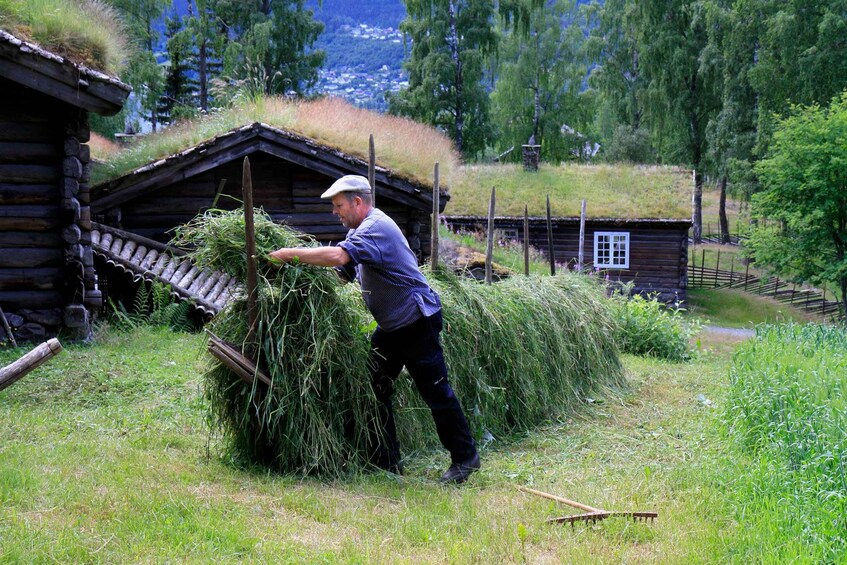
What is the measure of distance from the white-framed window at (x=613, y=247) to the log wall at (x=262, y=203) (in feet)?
52.4

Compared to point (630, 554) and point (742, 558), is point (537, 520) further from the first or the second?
point (742, 558)

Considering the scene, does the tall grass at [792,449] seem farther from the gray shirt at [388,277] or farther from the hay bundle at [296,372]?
the hay bundle at [296,372]

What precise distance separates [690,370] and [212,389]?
26.6 ft

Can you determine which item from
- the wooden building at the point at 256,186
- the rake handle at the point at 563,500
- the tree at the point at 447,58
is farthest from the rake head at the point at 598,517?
the tree at the point at 447,58

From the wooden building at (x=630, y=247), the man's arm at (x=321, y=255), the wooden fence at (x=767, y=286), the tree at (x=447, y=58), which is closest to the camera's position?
the man's arm at (x=321, y=255)

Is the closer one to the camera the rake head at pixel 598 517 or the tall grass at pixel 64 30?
the rake head at pixel 598 517

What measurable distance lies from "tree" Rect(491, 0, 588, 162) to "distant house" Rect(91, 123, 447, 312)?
92.8 ft

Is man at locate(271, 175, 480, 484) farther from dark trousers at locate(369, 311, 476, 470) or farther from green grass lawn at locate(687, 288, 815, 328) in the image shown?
green grass lawn at locate(687, 288, 815, 328)

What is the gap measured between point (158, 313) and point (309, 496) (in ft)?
24.2

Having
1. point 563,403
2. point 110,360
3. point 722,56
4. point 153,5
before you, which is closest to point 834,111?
point 722,56

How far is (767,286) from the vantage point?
36.1 metres

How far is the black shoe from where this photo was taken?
543 cm

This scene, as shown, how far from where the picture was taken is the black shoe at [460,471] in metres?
5.43

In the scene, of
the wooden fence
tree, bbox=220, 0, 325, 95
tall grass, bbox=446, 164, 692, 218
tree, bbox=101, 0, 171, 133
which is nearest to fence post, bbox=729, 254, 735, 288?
the wooden fence
